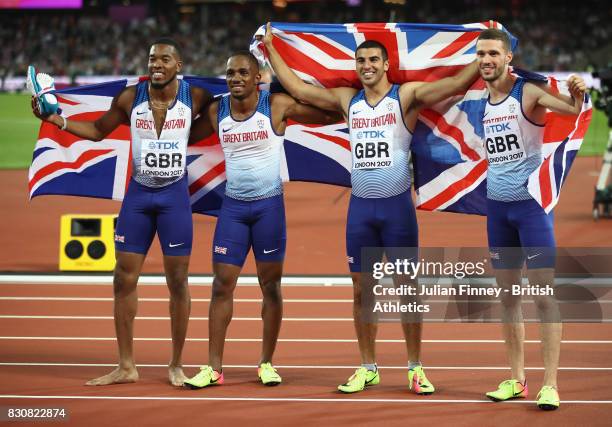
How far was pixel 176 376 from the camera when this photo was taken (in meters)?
7.16

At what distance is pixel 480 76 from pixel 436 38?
2.22ft

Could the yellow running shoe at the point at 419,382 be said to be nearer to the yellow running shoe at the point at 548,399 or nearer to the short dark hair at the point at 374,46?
the yellow running shoe at the point at 548,399

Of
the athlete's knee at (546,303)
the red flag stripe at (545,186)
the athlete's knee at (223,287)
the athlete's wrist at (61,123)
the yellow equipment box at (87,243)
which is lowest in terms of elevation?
the athlete's knee at (546,303)

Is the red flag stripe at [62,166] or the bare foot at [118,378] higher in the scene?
the red flag stripe at [62,166]

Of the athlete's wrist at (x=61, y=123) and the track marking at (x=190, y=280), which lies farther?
the track marking at (x=190, y=280)

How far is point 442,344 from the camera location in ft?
28.2

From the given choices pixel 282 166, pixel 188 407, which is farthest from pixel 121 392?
pixel 282 166

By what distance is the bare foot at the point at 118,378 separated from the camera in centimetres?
717

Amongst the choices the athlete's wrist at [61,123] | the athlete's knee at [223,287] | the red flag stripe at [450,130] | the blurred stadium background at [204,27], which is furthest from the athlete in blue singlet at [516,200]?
the blurred stadium background at [204,27]

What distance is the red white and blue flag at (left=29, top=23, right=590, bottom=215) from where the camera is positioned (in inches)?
295

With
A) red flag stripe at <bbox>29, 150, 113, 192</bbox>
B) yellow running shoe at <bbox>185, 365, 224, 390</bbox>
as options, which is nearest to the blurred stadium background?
red flag stripe at <bbox>29, 150, 113, 192</bbox>

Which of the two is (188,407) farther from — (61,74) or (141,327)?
(61,74)

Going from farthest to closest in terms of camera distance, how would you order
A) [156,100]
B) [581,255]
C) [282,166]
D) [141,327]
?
[581,255] < [141,327] < [282,166] < [156,100]

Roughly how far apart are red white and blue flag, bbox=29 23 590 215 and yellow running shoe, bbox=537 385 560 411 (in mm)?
1364
